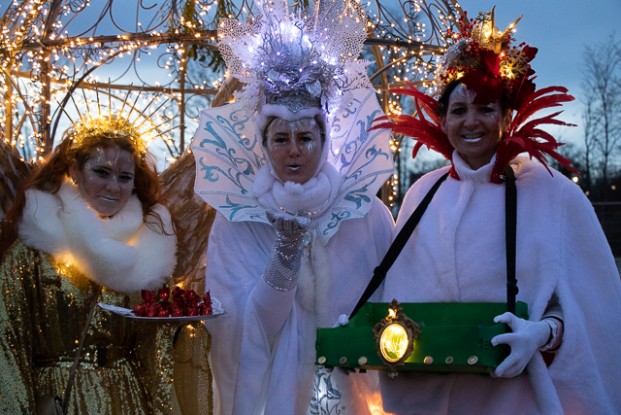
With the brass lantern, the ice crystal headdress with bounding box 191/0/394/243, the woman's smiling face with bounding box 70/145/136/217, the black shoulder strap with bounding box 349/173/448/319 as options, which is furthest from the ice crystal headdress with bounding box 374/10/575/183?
the woman's smiling face with bounding box 70/145/136/217

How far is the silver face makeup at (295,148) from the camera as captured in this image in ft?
12.1

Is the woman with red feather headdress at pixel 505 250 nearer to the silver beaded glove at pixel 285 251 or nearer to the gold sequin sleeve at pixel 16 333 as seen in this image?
the silver beaded glove at pixel 285 251

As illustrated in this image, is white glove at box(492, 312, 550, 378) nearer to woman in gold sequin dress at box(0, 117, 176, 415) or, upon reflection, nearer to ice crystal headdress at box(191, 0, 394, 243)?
ice crystal headdress at box(191, 0, 394, 243)

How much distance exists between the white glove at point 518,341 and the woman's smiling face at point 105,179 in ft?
4.90

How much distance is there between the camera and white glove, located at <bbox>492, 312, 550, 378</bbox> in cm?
277

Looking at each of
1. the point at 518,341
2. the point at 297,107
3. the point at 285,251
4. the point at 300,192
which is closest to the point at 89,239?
the point at 285,251

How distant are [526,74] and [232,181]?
1.29m

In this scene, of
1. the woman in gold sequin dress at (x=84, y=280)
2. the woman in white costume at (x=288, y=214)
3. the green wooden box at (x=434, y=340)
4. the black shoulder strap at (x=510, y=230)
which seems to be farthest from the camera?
the woman in white costume at (x=288, y=214)

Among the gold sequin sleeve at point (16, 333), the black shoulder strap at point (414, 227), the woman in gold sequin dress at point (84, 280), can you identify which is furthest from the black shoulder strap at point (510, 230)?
the gold sequin sleeve at point (16, 333)

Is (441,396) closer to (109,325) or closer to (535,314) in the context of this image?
(535,314)

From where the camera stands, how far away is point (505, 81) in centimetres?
331

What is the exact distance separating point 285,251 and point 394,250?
0.41 m

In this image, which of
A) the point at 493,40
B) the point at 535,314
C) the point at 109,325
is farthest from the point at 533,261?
the point at 109,325

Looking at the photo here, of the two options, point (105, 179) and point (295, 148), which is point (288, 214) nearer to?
point (295, 148)
